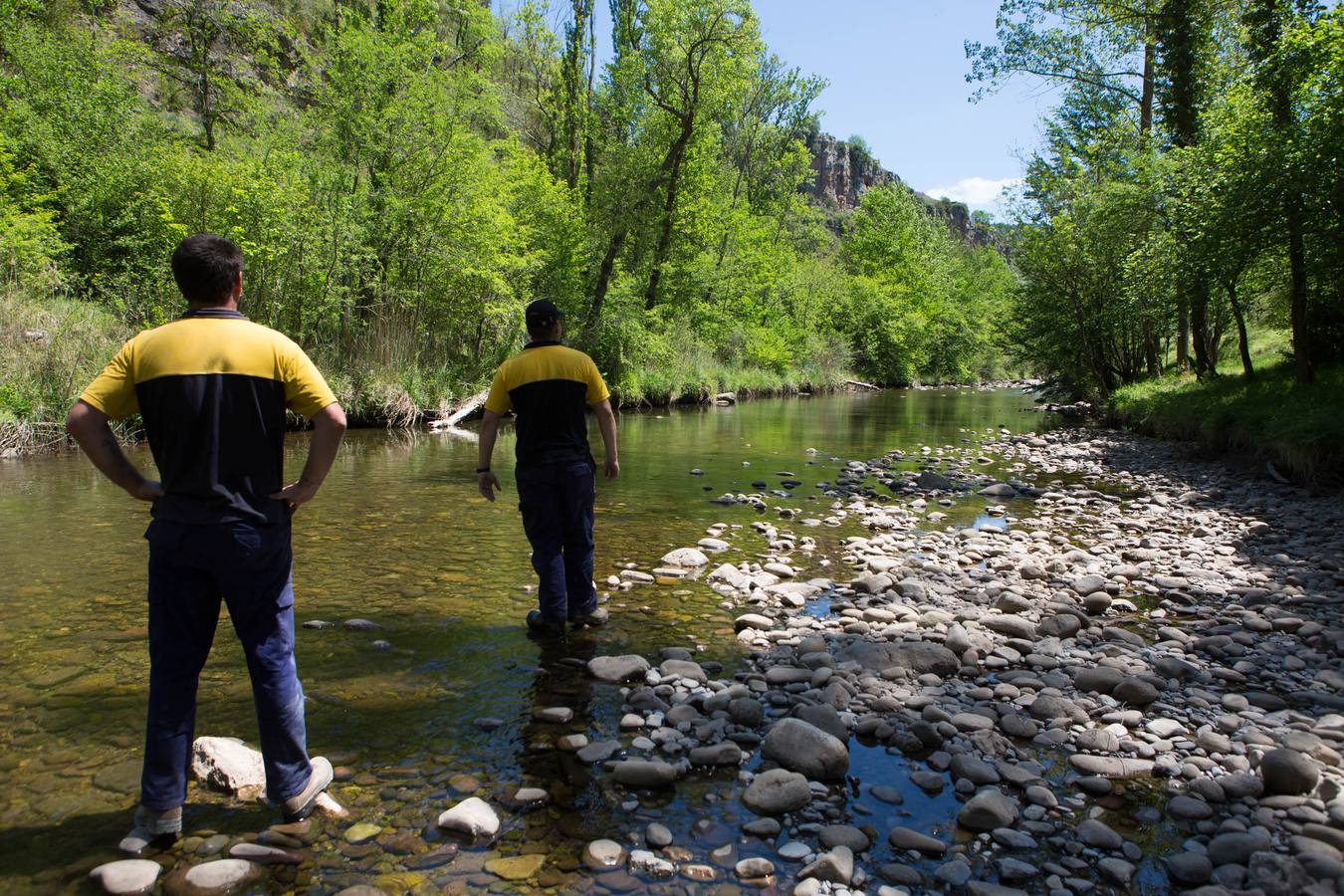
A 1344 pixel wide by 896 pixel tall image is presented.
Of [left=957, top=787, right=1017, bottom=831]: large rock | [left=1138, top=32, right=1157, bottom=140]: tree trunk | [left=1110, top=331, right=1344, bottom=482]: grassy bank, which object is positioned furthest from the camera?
[left=1138, top=32, right=1157, bottom=140]: tree trunk

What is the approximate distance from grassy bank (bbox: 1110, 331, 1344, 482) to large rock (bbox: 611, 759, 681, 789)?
12773 mm

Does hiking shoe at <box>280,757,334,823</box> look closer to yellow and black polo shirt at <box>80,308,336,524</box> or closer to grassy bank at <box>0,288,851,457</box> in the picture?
yellow and black polo shirt at <box>80,308,336,524</box>

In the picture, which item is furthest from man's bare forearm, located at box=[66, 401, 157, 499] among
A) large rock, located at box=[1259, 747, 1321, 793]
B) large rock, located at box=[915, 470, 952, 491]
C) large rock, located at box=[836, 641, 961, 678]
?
large rock, located at box=[915, 470, 952, 491]

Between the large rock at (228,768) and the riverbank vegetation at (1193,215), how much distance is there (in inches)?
575

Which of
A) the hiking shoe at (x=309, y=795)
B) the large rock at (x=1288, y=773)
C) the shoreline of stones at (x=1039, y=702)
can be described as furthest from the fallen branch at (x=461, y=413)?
the large rock at (x=1288, y=773)

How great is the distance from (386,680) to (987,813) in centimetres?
370

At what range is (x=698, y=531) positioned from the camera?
9734 millimetres

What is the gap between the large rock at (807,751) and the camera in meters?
3.98

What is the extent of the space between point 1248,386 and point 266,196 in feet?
76.2

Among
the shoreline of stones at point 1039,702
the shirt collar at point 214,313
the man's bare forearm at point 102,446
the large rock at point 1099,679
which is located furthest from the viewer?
the large rock at point 1099,679

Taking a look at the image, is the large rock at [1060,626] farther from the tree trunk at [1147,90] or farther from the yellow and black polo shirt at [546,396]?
the tree trunk at [1147,90]

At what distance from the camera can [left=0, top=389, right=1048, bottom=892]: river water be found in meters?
3.45

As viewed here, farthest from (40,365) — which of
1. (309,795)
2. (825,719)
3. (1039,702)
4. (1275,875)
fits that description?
(1275,875)

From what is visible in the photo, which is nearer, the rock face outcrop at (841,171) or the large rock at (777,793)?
the large rock at (777,793)
